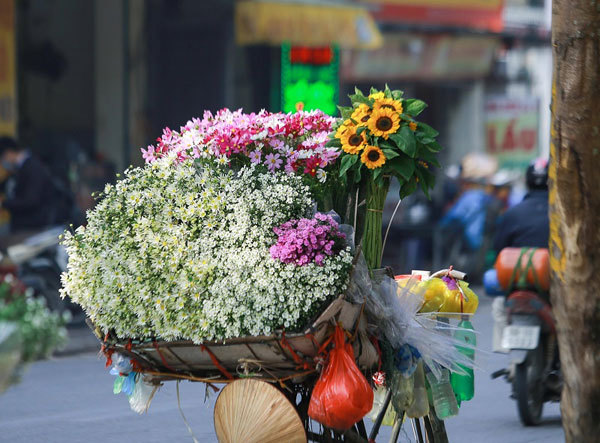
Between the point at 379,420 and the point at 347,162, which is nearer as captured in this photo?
the point at 347,162

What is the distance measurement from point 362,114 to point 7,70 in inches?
382

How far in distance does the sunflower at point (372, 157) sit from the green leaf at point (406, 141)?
2.9 inches

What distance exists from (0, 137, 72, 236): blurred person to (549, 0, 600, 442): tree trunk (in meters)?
8.56

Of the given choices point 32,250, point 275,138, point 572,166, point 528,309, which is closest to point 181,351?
point 275,138

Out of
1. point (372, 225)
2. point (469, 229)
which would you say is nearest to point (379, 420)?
point (372, 225)

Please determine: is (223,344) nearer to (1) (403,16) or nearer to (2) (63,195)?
(2) (63,195)

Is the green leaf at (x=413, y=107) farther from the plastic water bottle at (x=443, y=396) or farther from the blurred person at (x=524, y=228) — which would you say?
the blurred person at (x=524, y=228)

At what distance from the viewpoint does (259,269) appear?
12.3 feet

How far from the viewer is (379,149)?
394 centimetres

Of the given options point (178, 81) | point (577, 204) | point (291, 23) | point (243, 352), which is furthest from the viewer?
point (178, 81)

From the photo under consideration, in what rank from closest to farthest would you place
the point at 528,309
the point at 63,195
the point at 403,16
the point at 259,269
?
the point at 259,269 < the point at 528,309 < the point at 63,195 < the point at 403,16

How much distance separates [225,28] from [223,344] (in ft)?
41.3

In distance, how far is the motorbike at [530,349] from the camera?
6.75m

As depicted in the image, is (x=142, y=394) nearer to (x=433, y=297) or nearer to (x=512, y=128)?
(x=433, y=297)
